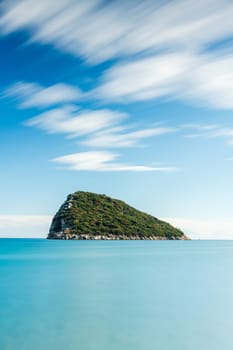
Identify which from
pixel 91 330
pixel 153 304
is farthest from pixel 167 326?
pixel 153 304

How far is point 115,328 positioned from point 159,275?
23.6 metres

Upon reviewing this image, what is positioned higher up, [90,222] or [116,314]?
[90,222]

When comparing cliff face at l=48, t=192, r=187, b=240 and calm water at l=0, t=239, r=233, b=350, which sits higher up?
cliff face at l=48, t=192, r=187, b=240

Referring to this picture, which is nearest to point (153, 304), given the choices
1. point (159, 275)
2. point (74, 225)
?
point (159, 275)

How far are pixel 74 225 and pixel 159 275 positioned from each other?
131 meters

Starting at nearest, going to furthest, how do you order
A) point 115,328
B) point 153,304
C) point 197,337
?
point 197,337 < point 115,328 < point 153,304

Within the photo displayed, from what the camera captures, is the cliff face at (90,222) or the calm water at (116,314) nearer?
the calm water at (116,314)

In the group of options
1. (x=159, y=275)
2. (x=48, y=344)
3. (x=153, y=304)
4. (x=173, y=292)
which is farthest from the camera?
(x=159, y=275)

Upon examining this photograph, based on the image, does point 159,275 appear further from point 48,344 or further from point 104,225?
point 104,225

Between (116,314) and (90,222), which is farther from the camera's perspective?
(90,222)

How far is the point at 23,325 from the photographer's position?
1997 centimetres

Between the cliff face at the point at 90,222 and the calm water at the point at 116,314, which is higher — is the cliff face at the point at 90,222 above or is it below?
above

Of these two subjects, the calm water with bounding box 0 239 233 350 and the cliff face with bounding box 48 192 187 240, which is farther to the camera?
the cliff face with bounding box 48 192 187 240

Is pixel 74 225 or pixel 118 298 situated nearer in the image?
pixel 118 298
